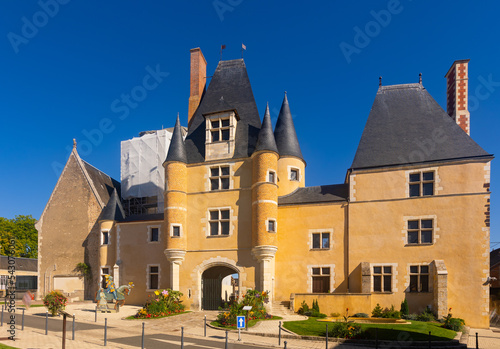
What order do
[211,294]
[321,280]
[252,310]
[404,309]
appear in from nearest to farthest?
1. [252,310]
2. [404,309]
3. [321,280]
4. [211,294]

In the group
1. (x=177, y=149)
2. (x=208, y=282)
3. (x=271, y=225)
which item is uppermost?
(x=177, y=149)

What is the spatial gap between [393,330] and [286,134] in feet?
51.0

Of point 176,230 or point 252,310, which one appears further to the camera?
point 176,230

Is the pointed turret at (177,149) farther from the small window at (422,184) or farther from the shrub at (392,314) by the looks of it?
the shrub at (392,314)

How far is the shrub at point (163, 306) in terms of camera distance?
21.1 metres

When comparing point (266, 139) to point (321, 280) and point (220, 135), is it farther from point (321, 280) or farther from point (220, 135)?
point (321, 280)

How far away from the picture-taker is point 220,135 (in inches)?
1009

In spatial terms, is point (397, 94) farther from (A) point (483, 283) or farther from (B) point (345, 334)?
(B) point (345, 334)

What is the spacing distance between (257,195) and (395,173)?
8.54 m

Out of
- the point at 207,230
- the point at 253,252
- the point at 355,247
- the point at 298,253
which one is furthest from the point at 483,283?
the point at 207,230

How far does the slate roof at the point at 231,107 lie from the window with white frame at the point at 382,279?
10745 millimetres

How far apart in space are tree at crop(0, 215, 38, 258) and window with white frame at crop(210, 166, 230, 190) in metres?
37.0

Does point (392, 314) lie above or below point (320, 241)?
below

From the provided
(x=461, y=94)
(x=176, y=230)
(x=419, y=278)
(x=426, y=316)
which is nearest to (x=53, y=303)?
(x=176, y=230)
